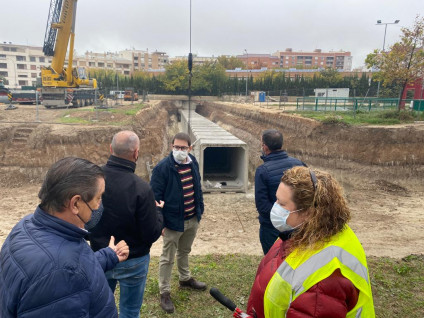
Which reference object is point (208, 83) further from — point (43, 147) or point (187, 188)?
point (187, 188)

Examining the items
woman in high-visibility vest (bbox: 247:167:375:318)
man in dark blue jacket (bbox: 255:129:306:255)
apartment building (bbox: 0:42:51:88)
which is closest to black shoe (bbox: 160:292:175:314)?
man in dark blue jacket (bbox: 255:129:306:255)

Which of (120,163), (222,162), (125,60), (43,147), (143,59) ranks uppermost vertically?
(143,59)

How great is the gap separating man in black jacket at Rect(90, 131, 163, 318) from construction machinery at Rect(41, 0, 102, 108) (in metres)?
16.9

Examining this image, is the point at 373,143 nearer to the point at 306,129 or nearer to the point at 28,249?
the point at 306,129

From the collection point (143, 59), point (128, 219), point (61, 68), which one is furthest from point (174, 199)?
point (143, 59)

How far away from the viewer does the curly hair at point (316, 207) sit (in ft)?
5.83

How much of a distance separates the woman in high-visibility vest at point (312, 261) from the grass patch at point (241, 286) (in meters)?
2.14

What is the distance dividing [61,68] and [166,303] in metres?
21.5

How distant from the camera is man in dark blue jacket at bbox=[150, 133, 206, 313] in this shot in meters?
3.92

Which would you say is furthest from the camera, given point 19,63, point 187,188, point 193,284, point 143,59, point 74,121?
point 143,59

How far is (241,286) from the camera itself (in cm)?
441

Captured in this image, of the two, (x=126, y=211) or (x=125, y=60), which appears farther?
(x=125, y=60)

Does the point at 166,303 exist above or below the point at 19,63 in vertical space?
below

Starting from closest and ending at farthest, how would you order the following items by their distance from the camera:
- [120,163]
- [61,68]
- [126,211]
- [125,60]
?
[126,211]
[120,163]
[61,68]
[125,60]
